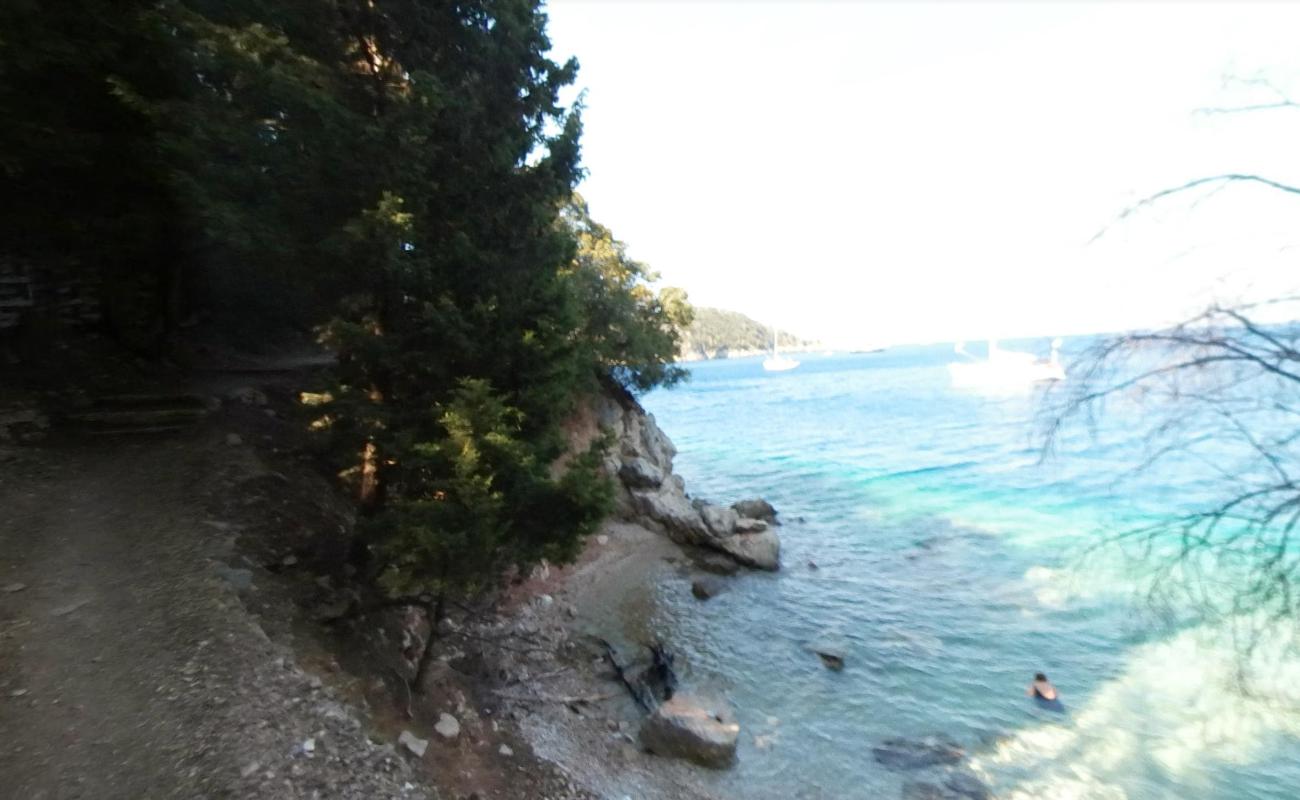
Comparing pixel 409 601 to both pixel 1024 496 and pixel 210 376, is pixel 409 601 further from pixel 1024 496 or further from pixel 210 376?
pixel 1024 496

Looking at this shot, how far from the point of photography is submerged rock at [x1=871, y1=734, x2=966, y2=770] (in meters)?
9.02

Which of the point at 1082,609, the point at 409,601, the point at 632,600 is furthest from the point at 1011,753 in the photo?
the point at 409,601

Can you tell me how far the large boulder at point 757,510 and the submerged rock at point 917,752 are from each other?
501 inches

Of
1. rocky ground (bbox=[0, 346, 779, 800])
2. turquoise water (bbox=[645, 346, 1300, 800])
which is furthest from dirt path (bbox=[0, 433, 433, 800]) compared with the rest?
turquoise water (bbox=[645, 346, 1300, 800])

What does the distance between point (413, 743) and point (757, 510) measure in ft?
56.9

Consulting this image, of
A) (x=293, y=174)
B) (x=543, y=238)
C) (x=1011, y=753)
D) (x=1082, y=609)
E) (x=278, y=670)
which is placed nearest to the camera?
(x=278, y=670)

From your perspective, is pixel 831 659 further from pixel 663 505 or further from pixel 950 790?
pixel 663 505

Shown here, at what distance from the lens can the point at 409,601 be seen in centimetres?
759

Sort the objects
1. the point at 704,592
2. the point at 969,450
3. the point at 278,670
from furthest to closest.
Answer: the point at 969,450
the point at 704,592
the point at 278,670

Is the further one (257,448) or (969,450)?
(969,450)

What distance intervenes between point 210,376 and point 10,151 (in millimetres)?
5910

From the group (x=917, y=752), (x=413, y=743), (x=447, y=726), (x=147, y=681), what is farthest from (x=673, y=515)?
(x=147, y=681)

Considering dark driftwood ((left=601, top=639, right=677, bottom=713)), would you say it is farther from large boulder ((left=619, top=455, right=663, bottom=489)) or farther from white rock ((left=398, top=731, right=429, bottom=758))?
large boulder ((left=619, top=455, right=663, bottom=489))

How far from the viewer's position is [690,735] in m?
8.76
